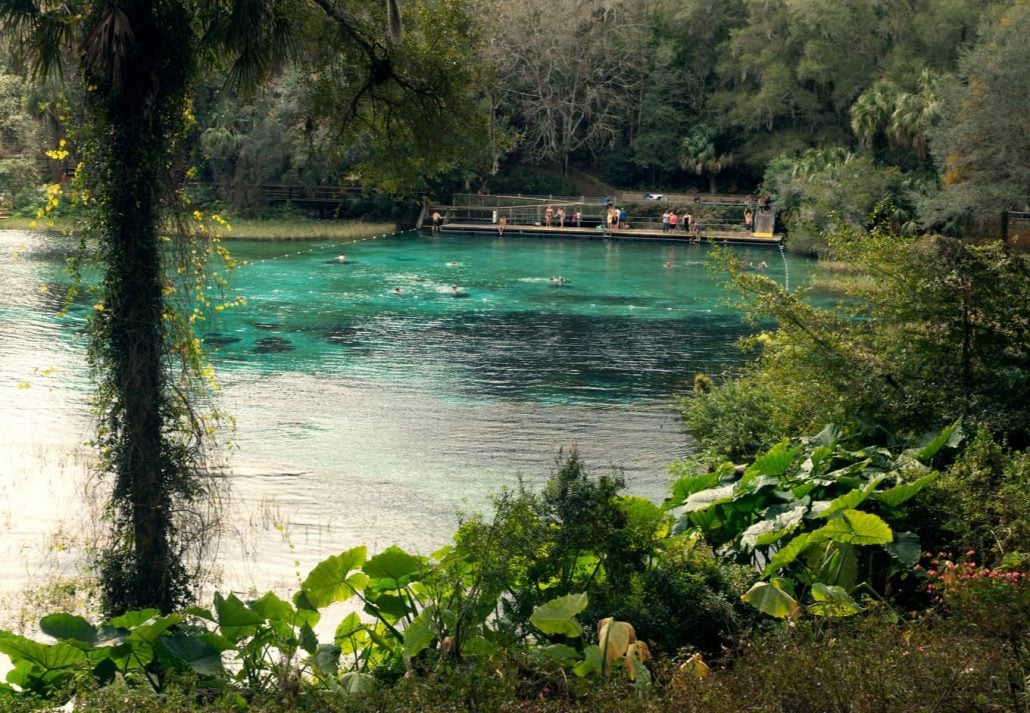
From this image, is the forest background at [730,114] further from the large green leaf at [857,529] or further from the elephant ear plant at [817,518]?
the large green leaf at [857,529]

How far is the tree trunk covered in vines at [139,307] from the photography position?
9.53 meters

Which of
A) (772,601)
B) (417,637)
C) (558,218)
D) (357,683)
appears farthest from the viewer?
(558,218)

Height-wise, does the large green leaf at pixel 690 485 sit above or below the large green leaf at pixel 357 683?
above

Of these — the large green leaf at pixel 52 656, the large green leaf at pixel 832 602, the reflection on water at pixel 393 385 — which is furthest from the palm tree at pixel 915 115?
the large green leaf at pixel 52 656

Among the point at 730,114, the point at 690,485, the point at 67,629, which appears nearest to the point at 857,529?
the point at 690,485

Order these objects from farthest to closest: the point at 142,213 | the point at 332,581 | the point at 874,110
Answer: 1. the point at 874,110
2. the point at 142,213
3. the point at 332,581

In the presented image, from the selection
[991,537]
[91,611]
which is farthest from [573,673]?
[91,611]

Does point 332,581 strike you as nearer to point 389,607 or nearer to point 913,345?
point 389,607

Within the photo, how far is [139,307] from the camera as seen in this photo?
31.7 ft

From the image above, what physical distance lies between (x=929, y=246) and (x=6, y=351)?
57.4 feet

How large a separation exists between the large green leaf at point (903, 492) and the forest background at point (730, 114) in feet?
85.2

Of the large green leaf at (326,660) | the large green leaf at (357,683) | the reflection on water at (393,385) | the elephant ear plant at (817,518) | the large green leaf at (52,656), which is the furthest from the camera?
the reflection on water at (393,385)

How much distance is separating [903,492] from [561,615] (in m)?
3.39

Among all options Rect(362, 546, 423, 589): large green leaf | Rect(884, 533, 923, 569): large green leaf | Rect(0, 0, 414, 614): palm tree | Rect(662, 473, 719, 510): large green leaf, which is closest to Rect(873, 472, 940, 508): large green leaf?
Rect(884, 533, 923, 569): large green leaf
